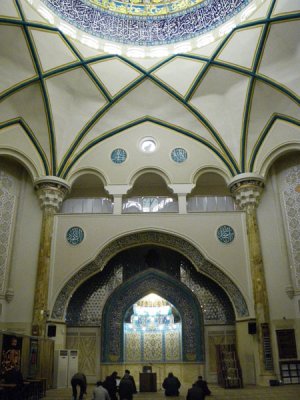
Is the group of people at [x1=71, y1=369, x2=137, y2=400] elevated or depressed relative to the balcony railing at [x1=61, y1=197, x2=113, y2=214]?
depressed

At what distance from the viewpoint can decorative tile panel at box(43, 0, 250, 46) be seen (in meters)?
9.51

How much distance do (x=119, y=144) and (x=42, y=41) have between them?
321 cm

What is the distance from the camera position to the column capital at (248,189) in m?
9.73

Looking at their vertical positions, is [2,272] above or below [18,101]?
below

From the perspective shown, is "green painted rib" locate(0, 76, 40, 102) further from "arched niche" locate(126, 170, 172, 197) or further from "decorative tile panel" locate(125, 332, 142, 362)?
"decorative tile panel" locate(125, 332, 142, 362)

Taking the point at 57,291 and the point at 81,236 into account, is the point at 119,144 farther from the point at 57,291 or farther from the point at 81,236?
the point at 57,291

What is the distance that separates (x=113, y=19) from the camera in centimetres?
1007

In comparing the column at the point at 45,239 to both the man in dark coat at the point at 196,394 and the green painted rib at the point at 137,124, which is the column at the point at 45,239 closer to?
the green painted rib at the point at 137,124

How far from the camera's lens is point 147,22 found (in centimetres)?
1020

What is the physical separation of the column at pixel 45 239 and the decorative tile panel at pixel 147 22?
392 cm

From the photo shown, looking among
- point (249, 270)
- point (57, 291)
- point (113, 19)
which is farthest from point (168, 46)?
point (57, 291)

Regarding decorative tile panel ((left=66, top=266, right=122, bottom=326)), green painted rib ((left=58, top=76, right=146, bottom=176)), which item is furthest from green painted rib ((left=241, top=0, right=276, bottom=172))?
decorative tile panel ((left=66, top=266, right=122, bottom=326))

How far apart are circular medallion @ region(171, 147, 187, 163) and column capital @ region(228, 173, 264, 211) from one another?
4.89 feet

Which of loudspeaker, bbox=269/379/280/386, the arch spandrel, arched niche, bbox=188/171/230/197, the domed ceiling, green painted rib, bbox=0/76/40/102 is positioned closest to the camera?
loudspeaker, bbox=269/379/280/386
